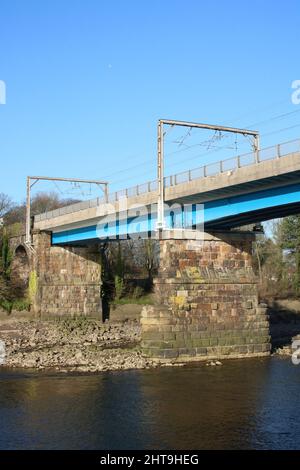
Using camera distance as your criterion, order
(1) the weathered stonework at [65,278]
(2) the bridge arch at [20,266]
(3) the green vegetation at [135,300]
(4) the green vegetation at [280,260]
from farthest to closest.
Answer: (4) the green vegetation at [280,260]
(3) the green vegetation at [135,300]
(2) the bridge arch at [20,266]
(1) the weathered stonework at [65,278]

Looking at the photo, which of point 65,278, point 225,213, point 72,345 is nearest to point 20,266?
point 65,278

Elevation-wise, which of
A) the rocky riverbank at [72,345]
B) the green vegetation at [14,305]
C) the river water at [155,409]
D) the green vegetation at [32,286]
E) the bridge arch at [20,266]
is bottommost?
the river water at [155,409]

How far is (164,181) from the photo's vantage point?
Result: 35219 mm

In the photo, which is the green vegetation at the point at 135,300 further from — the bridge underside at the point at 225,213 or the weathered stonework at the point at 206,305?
the weathered stonework at the point at 206,305

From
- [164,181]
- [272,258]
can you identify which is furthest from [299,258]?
[164,181]

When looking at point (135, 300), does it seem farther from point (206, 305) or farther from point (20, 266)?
point (206, 305)

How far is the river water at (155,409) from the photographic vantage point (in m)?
17.9

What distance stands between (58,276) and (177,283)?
2406 cm

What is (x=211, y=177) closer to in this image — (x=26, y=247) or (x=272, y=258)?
(x=26, y=247)

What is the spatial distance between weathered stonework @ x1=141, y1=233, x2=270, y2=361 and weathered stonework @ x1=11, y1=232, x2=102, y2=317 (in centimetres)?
2303

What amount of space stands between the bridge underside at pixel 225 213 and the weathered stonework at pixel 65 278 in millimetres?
12448

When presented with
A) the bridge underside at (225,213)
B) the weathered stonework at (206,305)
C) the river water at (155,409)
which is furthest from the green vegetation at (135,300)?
the river water at (155,409)

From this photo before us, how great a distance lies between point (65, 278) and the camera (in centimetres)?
5556

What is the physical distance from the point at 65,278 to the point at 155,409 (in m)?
34.6
